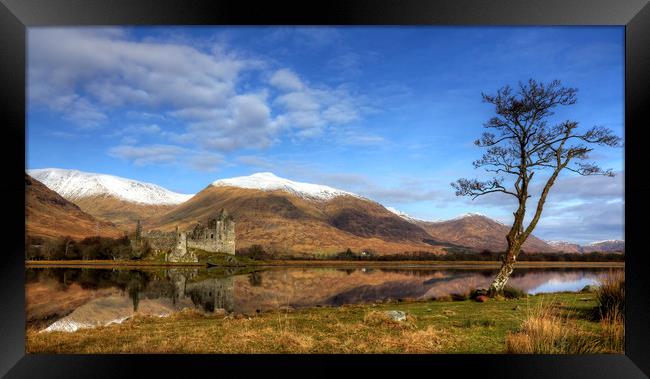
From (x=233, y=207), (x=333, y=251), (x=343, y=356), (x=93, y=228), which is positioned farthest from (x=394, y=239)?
(x=343, y=356)

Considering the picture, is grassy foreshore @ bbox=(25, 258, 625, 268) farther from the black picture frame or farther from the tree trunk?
the black picture frame

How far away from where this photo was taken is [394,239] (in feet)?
241

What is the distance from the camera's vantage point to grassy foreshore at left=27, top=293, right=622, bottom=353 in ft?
18.9

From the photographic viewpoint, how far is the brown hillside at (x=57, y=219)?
6094cm

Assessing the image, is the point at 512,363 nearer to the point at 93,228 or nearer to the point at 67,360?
the point at 67,360

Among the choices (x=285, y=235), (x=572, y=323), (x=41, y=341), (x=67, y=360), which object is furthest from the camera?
(x=285, y=235)

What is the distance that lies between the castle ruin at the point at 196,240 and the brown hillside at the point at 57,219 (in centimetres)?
1372

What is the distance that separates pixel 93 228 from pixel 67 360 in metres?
68.9

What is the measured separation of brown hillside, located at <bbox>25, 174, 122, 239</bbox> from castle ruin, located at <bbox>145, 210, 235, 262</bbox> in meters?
13.7

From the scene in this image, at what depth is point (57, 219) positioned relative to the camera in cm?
6844

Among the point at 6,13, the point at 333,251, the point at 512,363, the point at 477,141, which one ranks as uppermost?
the point at 6,13

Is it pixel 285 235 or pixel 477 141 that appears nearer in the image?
pixel 477 141

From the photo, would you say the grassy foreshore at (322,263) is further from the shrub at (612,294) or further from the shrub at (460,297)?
the shrub at (612,294)

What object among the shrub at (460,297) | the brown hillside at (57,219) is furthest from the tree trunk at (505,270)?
the brown hillside at (57,219)
